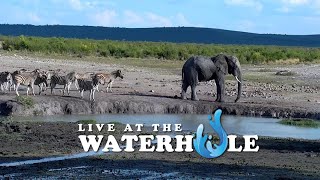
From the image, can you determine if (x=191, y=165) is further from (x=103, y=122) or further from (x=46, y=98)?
(x=46, y=98)

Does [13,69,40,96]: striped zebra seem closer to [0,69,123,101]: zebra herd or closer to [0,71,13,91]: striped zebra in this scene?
[0,69,123,101]: zebra herd

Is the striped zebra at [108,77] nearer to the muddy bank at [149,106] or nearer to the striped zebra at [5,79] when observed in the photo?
the muddy bank at [149,106]

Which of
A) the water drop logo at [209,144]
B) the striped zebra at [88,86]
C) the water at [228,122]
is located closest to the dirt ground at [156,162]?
the water drop logo at [209,144]

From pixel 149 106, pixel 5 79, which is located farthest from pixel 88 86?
pixel 5 79

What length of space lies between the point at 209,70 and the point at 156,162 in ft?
42.1

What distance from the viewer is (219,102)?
26.3 metres

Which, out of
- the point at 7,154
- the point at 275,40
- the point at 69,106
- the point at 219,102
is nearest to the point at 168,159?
the point at 7,154

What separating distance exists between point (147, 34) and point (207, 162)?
184111 millimetres

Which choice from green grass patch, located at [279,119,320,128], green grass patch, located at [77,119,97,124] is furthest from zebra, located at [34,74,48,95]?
green grass patch, located at [279,119,320,128]

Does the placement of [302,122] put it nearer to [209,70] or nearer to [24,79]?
[209,70]

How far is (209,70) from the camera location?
2748 centimetres

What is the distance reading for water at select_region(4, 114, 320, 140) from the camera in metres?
20.8

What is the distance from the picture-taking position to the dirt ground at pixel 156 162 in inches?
533

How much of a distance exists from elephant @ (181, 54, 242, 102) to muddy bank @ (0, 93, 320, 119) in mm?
707
